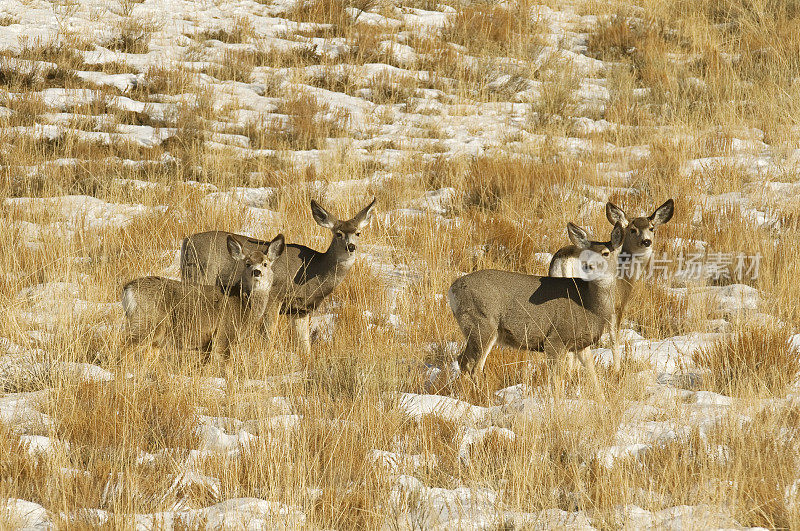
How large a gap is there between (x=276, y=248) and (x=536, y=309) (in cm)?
225

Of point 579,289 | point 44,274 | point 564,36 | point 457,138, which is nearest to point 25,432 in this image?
point 44,274

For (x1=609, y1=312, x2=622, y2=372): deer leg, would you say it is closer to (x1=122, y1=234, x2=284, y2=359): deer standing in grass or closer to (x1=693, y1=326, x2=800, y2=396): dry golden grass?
(x1=693, y1=326, x2=800, y2=396): dry golden grass

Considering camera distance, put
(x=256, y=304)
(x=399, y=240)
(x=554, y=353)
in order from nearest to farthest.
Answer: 1. (x=554, y=353)
2. (x=256, y=304)
3. (x=399, y=240)

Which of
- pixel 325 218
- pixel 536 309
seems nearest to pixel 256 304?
pixel 325 218

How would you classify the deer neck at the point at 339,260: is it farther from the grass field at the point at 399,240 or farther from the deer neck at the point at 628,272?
the deer neck at the point at 628,272

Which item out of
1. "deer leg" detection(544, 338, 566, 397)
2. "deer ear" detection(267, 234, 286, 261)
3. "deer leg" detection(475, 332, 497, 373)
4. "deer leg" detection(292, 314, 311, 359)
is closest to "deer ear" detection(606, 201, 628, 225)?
"deer leg" detection(544, 338, 566, 397)

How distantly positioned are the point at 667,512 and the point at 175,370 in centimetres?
327

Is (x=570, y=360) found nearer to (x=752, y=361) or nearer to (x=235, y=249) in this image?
(x=752, y=361)

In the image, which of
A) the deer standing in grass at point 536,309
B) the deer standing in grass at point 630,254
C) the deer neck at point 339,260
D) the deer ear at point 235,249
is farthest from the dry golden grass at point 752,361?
the deer ear at point 235,249

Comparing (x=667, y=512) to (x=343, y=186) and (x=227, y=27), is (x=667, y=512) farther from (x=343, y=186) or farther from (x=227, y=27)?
(x=227, y=27)

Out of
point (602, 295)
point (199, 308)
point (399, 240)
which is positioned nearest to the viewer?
point (602, 295)

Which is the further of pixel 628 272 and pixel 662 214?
pixel 662 214

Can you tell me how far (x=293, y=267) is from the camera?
7.34 meters

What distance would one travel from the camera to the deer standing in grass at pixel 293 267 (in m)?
7.13
